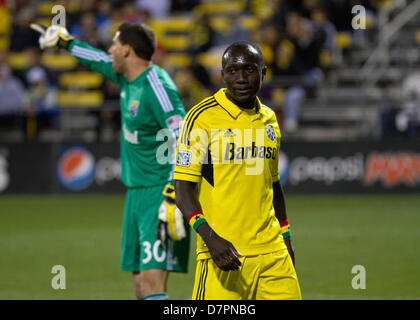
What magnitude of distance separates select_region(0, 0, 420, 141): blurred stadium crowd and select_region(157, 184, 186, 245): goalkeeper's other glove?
417 inches

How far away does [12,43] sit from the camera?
21.2 metres

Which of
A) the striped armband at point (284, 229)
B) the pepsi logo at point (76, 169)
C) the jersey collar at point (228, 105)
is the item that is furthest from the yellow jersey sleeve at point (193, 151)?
the pepsi logo at point (76, 169)

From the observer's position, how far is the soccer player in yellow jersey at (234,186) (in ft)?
14.9

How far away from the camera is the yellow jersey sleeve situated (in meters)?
4.57

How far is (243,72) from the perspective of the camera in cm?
452

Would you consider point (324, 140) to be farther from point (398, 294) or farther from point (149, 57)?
point (149, 57)

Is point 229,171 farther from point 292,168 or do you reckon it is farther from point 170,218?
point 292,168

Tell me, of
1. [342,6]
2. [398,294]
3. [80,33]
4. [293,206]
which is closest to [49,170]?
[80,33]

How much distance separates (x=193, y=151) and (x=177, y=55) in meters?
17.2

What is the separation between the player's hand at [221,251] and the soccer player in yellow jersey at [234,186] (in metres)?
0.09

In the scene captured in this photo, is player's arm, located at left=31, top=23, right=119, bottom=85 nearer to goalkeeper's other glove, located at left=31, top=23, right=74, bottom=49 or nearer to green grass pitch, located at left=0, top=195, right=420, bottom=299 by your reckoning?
goalkeeper's other glove, located at left=31, top=23, right=74, bottom=49

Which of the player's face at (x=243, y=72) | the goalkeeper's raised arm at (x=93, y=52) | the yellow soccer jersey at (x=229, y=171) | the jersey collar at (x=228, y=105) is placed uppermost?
the goalkeeper's raised arm at (x=93, y=52)

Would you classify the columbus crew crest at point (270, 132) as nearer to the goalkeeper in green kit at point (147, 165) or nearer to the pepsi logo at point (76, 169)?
the goalkeeper in green kit at point (147, 165)

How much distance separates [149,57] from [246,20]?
1486 centimetres
